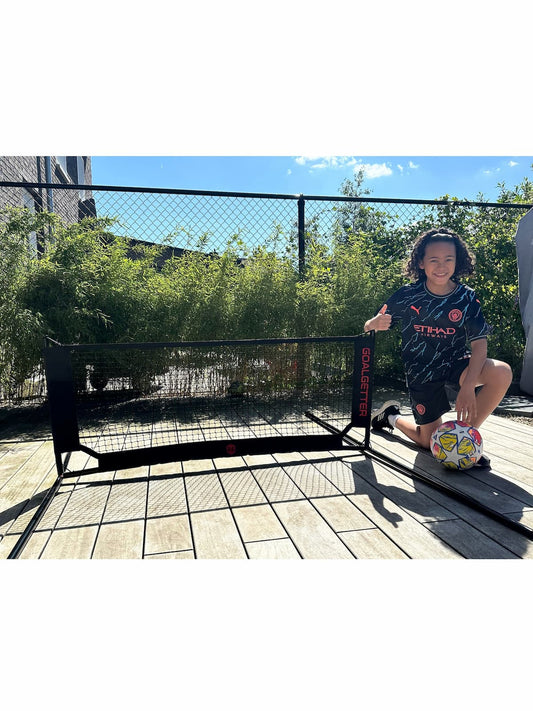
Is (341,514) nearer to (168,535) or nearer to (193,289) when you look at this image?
(168,535)

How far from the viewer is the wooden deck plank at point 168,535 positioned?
2.01m

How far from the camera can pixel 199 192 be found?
5.16 m

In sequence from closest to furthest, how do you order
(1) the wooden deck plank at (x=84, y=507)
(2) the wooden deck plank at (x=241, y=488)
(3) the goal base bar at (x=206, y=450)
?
(1) the wooden deck plank at (x=84, y=507), (2) the wooden deck plank at (x=241, y=488), (3) the goal base bar at (x=206, y=450)

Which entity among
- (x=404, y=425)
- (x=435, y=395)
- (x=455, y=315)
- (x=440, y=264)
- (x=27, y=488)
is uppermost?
(x=440, y=264)

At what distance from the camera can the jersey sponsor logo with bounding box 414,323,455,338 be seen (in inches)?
124

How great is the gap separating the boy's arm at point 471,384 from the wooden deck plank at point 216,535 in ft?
5.11

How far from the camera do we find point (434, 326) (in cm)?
318

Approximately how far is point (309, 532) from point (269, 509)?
31 centimetres

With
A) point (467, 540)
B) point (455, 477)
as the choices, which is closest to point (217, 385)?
point (455, 477)

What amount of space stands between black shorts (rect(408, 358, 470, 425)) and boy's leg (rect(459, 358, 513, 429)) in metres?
0.09

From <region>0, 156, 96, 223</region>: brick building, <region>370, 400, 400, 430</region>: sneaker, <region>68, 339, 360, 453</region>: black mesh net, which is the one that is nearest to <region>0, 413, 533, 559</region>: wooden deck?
<region>370, 400, 400, 430</region>: sneaker

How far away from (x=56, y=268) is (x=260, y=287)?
189 cm

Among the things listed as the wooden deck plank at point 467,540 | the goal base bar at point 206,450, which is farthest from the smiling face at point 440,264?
the wooden deck plank at point 467,540

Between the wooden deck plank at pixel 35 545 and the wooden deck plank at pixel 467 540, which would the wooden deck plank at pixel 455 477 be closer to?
the wooden deck plank at pixel 467 540
